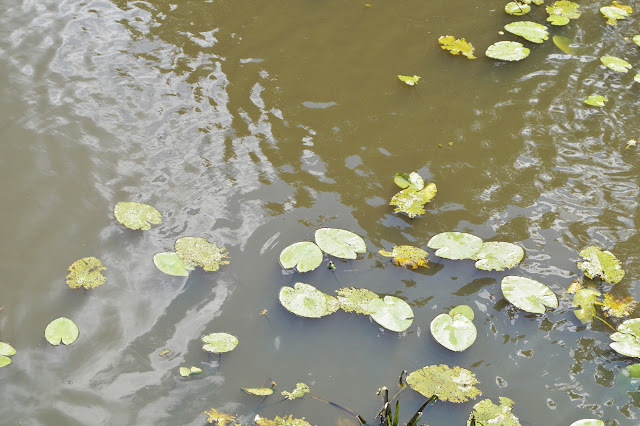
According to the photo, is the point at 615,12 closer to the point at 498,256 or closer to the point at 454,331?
the point at 498,256

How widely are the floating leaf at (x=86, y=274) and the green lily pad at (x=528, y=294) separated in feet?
6.68

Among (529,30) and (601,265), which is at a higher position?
(529,30)

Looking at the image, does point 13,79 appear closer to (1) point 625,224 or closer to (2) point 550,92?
(2) point 550,92

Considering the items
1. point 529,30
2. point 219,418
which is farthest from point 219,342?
point 529,30

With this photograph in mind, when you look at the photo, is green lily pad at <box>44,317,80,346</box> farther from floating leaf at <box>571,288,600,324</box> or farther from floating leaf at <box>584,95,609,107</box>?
floating leaf at <box>584,95,609,107</box>

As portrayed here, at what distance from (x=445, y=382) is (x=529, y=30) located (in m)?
3.09

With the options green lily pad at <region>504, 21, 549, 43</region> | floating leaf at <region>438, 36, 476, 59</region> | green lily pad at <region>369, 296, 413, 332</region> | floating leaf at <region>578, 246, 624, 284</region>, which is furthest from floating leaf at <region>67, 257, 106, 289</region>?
green lily pad at <region>504, 21, 549, 43</region>

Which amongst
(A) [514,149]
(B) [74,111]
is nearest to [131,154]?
(B) [74,111]

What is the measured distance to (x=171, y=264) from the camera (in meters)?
2.95

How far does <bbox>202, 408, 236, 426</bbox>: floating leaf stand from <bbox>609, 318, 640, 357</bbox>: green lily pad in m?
1.77

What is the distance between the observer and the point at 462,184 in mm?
3465

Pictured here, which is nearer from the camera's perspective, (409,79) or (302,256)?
(302,256)

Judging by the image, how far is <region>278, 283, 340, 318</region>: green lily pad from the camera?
2773mm

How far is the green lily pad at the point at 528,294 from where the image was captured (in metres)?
2.84
